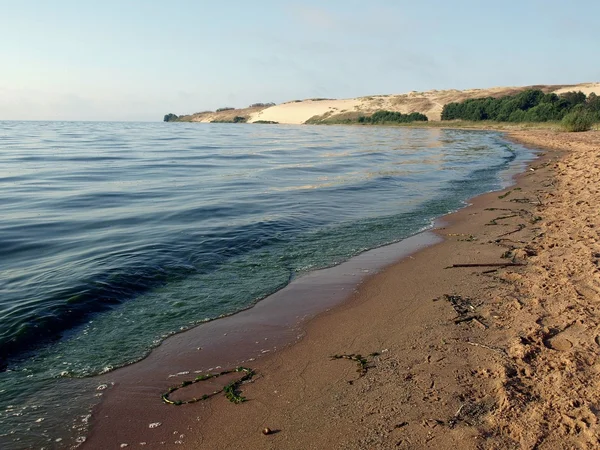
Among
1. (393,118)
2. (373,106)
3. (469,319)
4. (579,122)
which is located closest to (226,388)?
(469,319)

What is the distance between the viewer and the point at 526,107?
60.2 metres

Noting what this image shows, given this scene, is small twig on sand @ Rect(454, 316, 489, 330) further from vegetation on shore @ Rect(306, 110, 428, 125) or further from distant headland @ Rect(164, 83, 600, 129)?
vegetation on shore @ Rect(306, 110, 428, 125)

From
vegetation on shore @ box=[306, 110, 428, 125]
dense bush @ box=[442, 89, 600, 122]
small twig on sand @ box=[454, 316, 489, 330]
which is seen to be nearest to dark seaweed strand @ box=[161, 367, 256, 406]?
small twig on sand @ box=[454, 316, 489, 330]

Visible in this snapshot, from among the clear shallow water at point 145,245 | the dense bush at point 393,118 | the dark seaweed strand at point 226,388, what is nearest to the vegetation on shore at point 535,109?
the dense bush at point 393,118

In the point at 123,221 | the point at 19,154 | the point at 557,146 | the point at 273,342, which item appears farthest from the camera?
the point at 557,146

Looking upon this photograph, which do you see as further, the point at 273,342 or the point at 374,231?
the point at 374,231

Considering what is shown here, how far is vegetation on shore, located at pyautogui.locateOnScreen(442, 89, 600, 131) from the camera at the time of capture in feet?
119

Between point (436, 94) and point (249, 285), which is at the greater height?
point (436, 94)

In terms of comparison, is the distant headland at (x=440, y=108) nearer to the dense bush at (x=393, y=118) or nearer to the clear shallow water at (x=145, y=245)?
the dense bush at (x=393, y=118)

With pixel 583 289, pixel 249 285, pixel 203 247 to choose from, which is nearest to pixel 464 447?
pixel 583 289

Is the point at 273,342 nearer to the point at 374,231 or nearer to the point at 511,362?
the point at 511,362

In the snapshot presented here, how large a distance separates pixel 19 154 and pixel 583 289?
25894 millimetres

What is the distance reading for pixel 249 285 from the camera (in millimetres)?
6293

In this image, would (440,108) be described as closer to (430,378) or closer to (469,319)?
(469,319)
